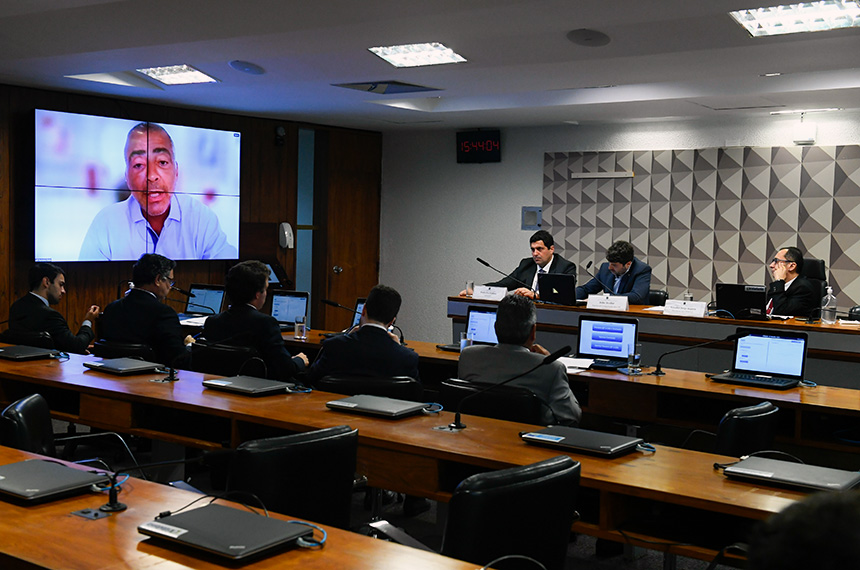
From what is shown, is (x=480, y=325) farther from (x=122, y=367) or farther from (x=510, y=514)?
(x=510, y=514)

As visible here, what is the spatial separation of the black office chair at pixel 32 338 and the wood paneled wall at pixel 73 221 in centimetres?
240

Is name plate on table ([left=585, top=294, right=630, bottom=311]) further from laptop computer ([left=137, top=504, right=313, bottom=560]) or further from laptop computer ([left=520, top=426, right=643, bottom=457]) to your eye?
laptop computer ([left=137, top=504, right=313, bottom=560])

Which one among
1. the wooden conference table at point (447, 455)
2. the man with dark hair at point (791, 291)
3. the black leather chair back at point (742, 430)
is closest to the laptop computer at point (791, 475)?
the wooden conference table at point (447, 455)

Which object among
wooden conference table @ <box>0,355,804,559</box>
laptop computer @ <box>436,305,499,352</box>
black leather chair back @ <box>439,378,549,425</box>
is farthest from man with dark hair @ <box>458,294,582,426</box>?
laptop computer @ <box>436,305,499,352</box>

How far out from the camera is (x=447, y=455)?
9.02 feet

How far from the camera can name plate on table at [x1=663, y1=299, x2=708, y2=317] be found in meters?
5.92

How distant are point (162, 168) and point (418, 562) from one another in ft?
22.6

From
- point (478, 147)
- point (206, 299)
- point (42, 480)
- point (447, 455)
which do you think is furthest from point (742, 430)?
point (478, 147)

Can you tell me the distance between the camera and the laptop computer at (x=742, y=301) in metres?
5.83

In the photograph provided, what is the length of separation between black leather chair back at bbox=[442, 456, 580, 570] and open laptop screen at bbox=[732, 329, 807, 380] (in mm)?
2734

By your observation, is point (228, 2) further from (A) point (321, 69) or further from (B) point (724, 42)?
(B) point (724, 42)

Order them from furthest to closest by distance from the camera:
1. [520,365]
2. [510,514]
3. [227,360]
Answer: [227,360]
[520,365]
[510,514]

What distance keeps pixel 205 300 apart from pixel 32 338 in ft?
8.28

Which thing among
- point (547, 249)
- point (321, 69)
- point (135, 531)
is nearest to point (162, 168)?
point (321, 69)
